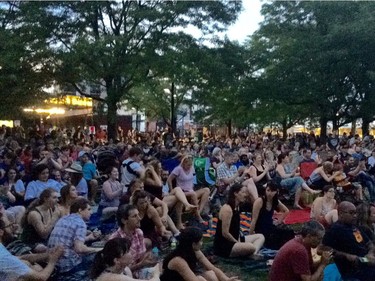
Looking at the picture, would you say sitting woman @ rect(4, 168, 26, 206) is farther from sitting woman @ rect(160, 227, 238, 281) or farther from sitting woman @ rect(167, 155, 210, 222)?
sitting woman @ rect(160, 227, 238, 281)

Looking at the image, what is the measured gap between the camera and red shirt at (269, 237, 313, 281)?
4.87 m

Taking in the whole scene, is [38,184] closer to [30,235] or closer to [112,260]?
[30,235]

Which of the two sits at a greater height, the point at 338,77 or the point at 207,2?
the point at 207,2

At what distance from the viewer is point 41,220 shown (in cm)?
645

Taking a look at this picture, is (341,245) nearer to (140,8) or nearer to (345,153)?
(345,153)

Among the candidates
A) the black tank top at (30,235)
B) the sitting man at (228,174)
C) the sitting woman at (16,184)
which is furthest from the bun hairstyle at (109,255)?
the sitting man at (228,174)

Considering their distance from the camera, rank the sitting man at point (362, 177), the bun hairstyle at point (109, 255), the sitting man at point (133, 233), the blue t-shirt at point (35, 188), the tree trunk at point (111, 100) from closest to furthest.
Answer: the bun hairstyle at point (109, 255), the sitting man at point (133, 233), the blue t-shirt at point (35, 188), the sitting man at point (362, 177), the tree trunk at point (111, 100)

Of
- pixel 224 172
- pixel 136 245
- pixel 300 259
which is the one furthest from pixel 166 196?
pixel 300 259

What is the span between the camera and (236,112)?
30.5 metres

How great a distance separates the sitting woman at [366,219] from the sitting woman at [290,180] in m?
5.07

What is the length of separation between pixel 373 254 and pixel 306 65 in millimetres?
21673

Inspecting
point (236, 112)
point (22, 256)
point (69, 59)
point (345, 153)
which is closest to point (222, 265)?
point (22, 256)

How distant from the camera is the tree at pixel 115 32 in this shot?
19.8 metres

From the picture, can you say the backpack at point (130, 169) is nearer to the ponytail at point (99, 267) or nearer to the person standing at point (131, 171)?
the person standing at point (131, 171)
